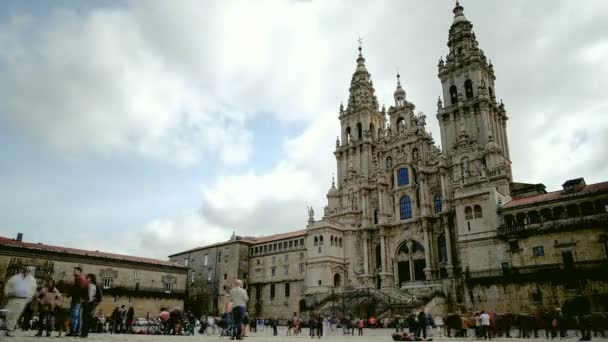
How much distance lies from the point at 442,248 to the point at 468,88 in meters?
20.0

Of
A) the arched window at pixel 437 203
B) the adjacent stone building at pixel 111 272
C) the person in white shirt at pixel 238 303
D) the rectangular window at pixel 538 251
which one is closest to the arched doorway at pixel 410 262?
the arched window at pixel 437 203

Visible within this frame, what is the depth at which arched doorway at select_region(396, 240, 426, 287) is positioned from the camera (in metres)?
50.7

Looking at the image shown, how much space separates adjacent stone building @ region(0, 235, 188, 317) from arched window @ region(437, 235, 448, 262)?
109ft

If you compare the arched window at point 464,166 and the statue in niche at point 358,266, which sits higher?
the arched window at point 464,166

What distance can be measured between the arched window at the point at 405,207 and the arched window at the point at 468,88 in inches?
570

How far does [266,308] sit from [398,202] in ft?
75.8

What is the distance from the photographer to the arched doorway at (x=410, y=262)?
166 feet

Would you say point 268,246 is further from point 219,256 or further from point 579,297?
point 579,297

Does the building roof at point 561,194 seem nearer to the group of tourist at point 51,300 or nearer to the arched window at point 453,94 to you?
the arched window at point 453,94

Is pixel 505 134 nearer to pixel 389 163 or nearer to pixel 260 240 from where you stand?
pixel 389 163

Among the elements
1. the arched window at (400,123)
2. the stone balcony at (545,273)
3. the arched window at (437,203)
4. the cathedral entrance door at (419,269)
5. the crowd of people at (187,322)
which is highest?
the arched window at (400,123)

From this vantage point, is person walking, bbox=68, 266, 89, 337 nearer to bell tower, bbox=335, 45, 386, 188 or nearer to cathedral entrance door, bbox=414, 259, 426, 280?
cathedral entrance door, bbox=414, 259, 426, 280

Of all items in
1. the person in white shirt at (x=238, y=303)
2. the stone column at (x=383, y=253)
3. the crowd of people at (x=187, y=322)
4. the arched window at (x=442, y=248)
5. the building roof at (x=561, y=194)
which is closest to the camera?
the crowd of people at (x=187, y=322)

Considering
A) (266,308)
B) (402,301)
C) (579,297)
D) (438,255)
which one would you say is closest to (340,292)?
(402,301)
